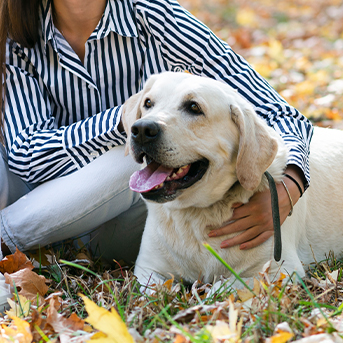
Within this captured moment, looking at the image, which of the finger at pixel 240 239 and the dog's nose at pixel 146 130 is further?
the finger at pixel 240 239

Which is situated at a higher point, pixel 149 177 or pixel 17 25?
pixel 17 25

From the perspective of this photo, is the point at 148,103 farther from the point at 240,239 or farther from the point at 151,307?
the point at 151,307

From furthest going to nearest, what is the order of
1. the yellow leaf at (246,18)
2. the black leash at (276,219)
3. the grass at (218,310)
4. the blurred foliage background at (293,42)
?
the yellow leaf at (246,18)
the blurred foliage background at (293,42)
the black leash at (276,219)
the grass at (218,310)

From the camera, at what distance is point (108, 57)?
8.96ft

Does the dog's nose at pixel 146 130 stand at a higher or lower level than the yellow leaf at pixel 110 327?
higher

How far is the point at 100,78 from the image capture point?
9.02 ft

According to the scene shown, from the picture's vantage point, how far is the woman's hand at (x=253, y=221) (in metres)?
2.19

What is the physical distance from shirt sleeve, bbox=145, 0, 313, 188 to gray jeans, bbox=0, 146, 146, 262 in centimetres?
66

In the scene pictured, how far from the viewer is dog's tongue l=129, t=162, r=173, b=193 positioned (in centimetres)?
204

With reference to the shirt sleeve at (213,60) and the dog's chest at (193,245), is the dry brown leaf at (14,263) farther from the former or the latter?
the shirt sleeve at (213,60)

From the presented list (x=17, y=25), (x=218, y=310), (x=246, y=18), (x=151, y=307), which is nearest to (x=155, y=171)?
(x=151, y=307)

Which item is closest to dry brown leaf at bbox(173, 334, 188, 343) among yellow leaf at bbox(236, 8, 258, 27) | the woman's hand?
the woman's hand

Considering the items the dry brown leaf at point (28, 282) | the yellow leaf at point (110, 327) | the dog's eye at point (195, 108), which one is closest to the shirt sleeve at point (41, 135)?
the dog's eye at point (195, 108)

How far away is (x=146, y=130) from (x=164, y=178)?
24 centimetres
